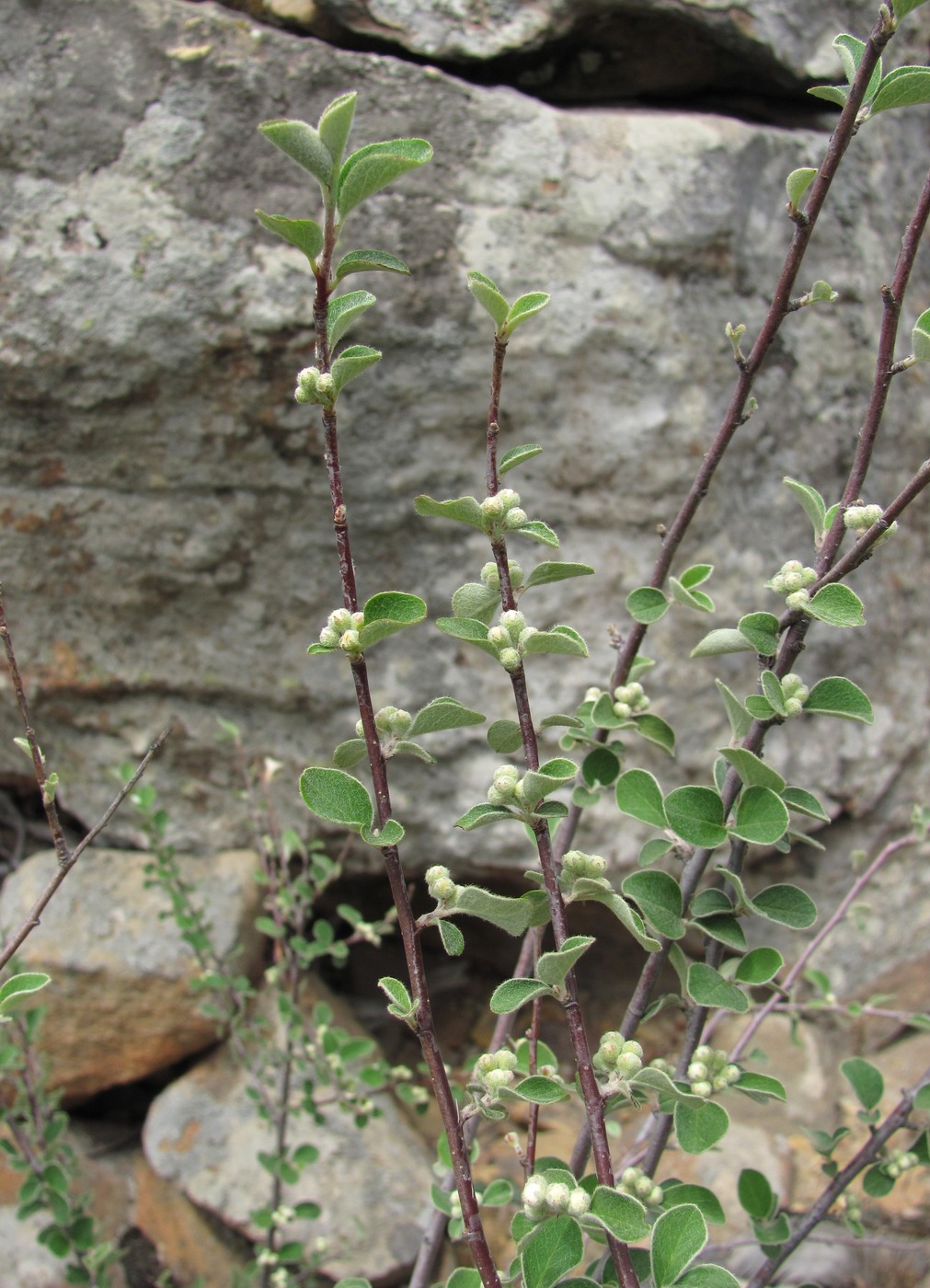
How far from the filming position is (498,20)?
5.21ft

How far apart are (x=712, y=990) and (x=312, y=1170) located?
1250mm

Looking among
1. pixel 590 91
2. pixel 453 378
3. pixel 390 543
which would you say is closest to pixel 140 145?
pixel 453 378

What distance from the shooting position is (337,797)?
66 centimetres

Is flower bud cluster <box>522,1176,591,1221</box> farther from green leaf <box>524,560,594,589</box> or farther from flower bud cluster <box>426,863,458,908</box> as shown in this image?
green leaf <box>524,560,594,589</box>

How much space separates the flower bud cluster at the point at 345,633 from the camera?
2.05ft

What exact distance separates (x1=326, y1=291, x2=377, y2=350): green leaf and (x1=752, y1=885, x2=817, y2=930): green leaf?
520 millimetres

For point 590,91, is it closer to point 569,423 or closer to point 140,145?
point 569,423

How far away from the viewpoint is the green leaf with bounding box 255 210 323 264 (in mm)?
562

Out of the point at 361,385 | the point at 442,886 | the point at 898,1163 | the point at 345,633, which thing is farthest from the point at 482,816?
the point at 361,385

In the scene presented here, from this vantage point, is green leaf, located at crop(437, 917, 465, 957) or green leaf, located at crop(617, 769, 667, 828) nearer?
green leaf, located at crop(437, 917, 465, 957)

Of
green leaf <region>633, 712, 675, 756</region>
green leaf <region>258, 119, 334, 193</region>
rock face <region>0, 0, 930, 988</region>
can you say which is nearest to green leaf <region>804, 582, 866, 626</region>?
green leaf <region>633, 712, 675, 756</region>

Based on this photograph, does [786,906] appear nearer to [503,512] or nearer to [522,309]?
[503,512]

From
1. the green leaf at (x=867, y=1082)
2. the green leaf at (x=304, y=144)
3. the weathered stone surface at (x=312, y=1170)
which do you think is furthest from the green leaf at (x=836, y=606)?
the weathered stone surface at (x=312, y=1170)

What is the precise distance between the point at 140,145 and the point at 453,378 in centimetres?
59
